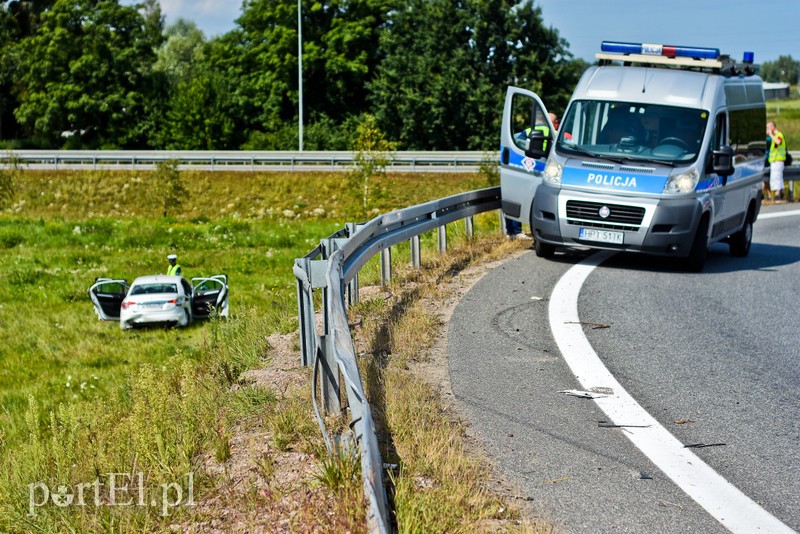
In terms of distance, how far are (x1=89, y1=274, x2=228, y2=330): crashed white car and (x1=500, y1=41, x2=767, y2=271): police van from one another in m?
6.00

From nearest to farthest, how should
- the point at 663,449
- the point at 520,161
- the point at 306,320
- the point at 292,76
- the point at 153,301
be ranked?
1. the point at 663,449
2. the point at 306,320
3. the point at 520,161
4. the point at 153,301
5. the point at 292,76

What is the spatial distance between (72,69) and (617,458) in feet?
220

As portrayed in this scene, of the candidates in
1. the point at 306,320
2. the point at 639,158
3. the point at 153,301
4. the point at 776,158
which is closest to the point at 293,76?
the point at 776,158

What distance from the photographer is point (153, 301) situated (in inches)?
740

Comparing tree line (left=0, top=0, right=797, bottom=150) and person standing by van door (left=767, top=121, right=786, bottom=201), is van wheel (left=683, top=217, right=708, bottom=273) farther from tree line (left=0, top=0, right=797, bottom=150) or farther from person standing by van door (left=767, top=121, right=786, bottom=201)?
tree line (left=0, top=0, right=797, bottom=150)

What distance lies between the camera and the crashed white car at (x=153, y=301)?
1873cm

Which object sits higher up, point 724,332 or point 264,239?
point 724,332

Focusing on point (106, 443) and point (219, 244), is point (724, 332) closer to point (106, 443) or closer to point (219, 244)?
point (106, 443)

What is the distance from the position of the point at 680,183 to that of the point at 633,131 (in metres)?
1.10

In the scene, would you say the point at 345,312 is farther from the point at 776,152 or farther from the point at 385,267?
the point at 776,152

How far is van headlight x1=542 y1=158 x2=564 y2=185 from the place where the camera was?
45.6 feet

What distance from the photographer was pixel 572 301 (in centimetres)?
1134

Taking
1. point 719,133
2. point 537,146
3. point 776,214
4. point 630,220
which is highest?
point 719,133

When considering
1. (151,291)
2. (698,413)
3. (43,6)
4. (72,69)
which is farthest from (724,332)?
(43,6)
